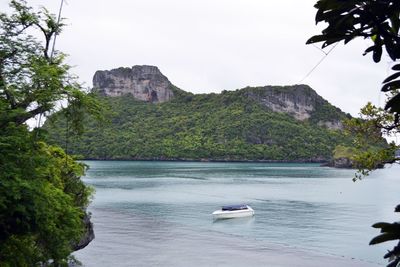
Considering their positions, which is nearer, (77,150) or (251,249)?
(251,249)

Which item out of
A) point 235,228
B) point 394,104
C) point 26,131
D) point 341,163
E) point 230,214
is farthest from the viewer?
point 341,163

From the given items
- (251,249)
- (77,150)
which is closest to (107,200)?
(251,249)

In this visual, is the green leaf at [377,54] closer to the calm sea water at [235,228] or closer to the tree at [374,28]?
the tree at [374,28]

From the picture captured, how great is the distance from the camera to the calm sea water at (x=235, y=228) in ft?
109

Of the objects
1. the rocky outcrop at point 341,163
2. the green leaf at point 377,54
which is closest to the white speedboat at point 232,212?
the green leaf at point 377,54

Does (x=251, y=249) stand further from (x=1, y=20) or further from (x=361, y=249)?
(x=1, y=20)

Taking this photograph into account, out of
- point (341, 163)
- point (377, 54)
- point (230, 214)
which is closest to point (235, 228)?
point (230, 214)

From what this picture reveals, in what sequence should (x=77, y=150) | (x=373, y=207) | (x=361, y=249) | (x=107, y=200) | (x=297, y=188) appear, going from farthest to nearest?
(x=77, y=150) < (x=297, y=188) < (x=107, y=200) < (x=373, y=207) < (x=361, y=249)

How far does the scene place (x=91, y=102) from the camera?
14.9 metres

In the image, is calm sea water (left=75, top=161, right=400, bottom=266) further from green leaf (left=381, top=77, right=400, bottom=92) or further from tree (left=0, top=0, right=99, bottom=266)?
green leaf (left=381, top=77, right=400, bottom=92)

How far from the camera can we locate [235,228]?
4759 centimetres

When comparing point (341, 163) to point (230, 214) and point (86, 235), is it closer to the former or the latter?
point (230, 214)

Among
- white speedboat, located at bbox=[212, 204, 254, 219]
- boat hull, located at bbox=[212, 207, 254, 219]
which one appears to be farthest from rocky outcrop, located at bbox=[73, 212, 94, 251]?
white speedboat, located at bbox=[212, 204, 254, 219]

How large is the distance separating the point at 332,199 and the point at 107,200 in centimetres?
3330
